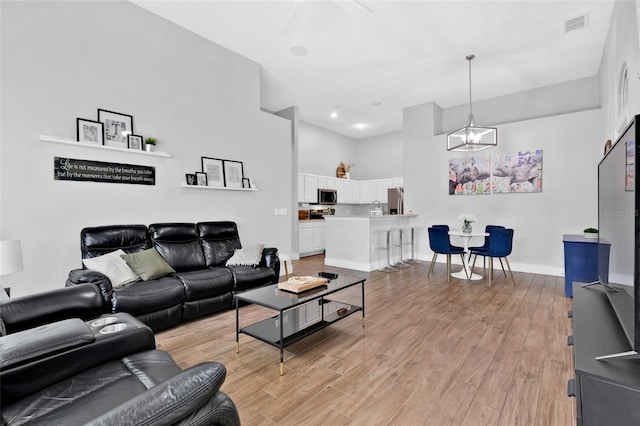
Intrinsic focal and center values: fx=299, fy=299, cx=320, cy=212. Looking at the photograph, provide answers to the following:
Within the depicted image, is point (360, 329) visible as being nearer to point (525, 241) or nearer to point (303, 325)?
point (303, 325)

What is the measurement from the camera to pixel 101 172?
3270mm

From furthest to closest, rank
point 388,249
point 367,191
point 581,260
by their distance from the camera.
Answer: point 367,191 < point 388,249 < point 581,260

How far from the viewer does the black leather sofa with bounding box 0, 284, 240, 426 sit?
860 millimetres

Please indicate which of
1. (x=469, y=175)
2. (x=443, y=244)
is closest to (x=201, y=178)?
(x=443, y=244)

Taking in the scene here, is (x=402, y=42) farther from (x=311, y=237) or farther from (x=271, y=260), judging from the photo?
(x=311, y=237)

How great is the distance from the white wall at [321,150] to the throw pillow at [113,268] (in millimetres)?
5264

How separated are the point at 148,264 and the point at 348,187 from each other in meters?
6.42

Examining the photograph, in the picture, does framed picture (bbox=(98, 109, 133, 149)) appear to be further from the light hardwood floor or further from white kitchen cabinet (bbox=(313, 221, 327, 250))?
white kitchen cabinet (bbox=(313, 221, 327, 250))

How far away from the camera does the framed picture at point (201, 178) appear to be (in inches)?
162

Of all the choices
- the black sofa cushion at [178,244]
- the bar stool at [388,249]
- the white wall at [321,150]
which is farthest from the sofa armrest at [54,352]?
the white wall at [321,150]

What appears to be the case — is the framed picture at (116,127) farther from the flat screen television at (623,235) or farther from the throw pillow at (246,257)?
the flat screen television at (623,235)

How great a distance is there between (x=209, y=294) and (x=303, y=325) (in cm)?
118

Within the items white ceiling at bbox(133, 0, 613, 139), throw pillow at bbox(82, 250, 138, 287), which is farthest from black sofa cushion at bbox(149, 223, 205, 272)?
white ceiling at bbox(133, 0, 613, 139)

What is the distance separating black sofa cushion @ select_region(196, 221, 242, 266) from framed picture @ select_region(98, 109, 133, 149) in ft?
4.27
